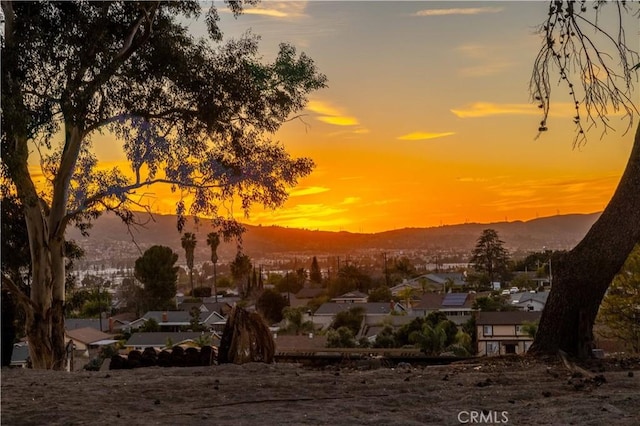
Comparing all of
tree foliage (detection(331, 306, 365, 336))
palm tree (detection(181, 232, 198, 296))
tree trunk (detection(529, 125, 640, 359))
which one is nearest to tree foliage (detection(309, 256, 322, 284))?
palm tree (detection(181, 232, 198, 296))

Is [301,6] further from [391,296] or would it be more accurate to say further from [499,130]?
[391,296]

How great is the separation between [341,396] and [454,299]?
176 feet

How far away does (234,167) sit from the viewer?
13.2 meters

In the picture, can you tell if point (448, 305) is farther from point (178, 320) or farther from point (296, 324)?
point (178, 320)

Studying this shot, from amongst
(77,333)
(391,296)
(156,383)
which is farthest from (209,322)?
(156,383)

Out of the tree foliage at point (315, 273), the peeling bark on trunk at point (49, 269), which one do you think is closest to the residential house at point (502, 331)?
the peeling bark on trunk at point (49, 269)

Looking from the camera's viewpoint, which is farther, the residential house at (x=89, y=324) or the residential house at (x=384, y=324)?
the residential house at (x=89, y=324)

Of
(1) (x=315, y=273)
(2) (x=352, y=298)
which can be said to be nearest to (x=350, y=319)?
(2) (x=352, y=298)

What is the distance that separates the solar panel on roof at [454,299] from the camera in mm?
55947

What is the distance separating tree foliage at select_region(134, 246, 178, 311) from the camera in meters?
52.2

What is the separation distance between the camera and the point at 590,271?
802 centimetres

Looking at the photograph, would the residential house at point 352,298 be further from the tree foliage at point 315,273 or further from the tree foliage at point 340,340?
the tree foliage at point 340,340

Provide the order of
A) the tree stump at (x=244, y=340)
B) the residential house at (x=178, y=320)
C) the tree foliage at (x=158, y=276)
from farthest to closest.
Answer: the tree foliage at (x=158, y=276) → the residential house at (x=178, y=320) → the tree stump at (x=244, y=340)

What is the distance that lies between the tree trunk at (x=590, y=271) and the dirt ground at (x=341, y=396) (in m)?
0.58
